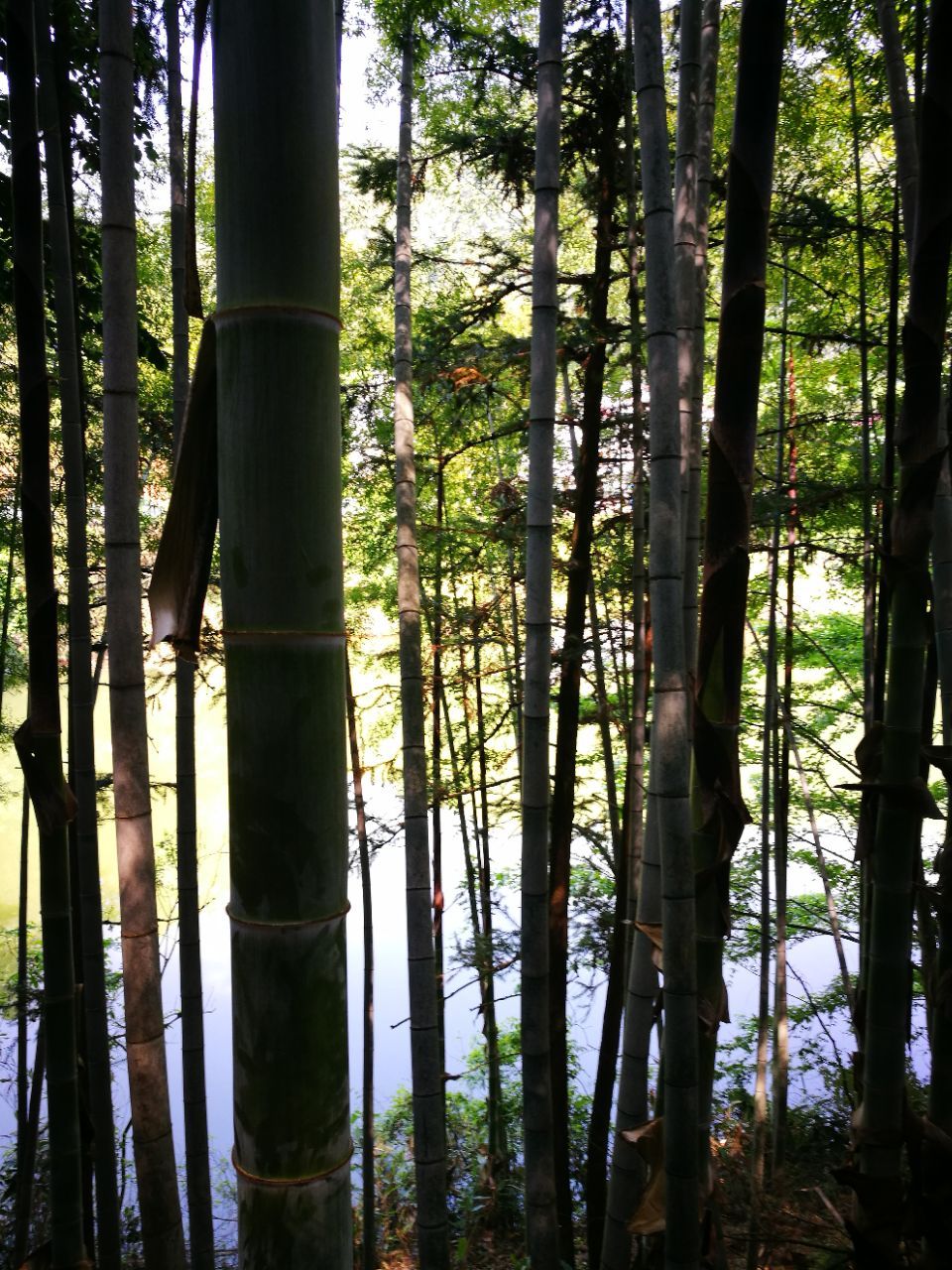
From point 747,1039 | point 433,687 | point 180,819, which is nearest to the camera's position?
point 180,819

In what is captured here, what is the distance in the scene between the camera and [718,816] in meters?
1.10

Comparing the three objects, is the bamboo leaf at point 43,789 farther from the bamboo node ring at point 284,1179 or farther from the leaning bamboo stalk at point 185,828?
the bamboo node ring at point 284,1179

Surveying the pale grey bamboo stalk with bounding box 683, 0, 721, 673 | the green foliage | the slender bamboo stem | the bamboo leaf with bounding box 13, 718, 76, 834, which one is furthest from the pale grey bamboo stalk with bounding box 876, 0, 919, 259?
the green foliage

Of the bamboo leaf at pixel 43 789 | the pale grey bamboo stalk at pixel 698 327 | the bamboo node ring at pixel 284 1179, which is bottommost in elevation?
the bamboo node ring at pixel 284 1179

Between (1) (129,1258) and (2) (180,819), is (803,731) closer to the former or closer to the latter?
(2) (180,819)

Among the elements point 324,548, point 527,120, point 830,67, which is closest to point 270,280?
point 324,548

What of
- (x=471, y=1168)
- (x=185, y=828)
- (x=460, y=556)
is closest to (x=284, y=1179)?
(x=185, y=828)

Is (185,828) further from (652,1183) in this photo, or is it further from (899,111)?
(899,111)

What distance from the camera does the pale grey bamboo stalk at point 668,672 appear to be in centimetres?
124

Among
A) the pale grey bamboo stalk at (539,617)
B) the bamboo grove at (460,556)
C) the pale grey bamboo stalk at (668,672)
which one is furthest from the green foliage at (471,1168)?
the pale grey bamboo stalk at (668,672)

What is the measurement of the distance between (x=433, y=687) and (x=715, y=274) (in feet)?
10.7

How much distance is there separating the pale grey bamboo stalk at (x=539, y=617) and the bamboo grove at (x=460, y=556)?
0.04ft

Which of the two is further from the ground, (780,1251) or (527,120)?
(527,120)

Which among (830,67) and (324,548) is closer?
(324,548)
